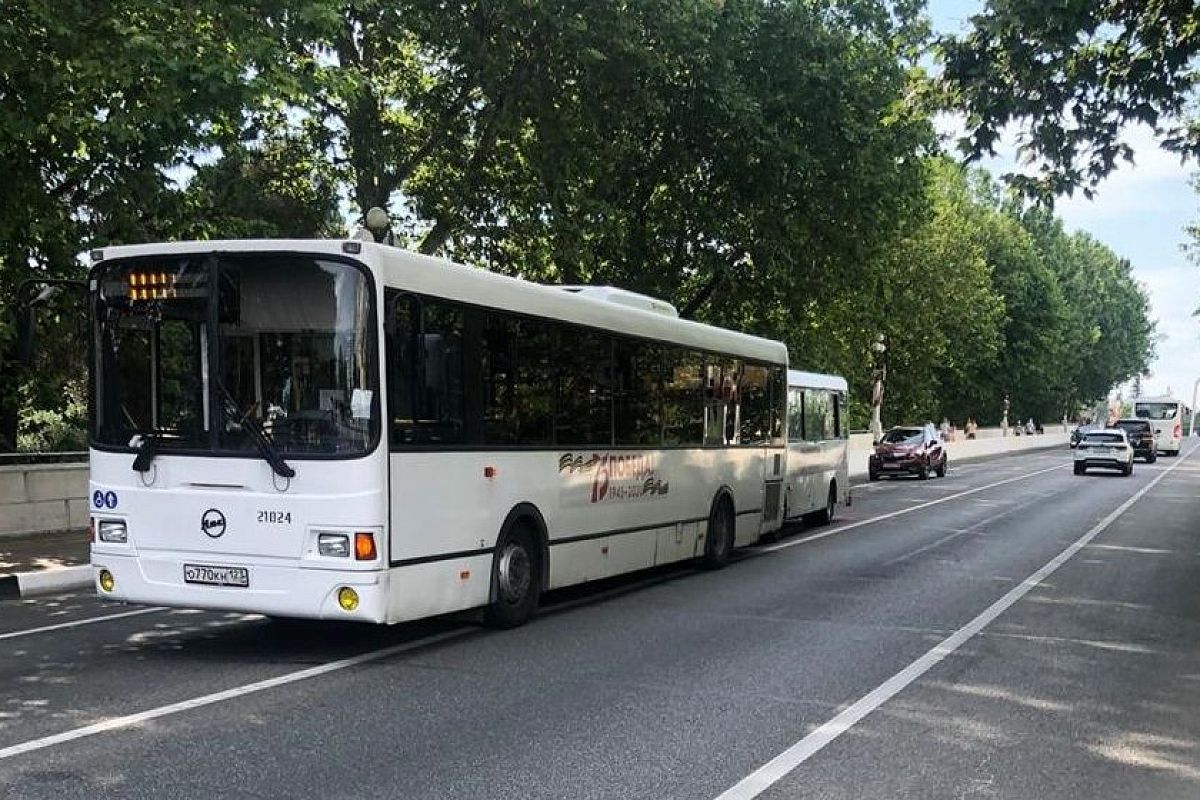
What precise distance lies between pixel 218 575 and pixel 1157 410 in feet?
238

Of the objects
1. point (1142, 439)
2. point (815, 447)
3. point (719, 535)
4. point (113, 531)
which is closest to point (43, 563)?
point (113, 531)

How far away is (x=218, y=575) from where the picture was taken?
26.4 ft

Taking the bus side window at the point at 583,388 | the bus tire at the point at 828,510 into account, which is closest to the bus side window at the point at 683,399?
the bus side window at the point at 583,388

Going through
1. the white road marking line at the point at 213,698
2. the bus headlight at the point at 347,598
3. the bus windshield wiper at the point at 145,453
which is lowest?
the white road marking line at the point at 213,698

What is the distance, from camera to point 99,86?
13055 millimetres

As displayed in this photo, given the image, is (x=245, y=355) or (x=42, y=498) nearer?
(x=245, y=355)

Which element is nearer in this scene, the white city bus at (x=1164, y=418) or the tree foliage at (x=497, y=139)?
the tree foliage at (x=497, y=139)

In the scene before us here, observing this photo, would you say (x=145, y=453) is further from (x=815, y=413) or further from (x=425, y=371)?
(x=815, y=413)

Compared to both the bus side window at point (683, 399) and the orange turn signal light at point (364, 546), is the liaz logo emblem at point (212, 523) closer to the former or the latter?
the orange turn signal light at point (364, 546)

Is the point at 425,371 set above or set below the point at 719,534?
above

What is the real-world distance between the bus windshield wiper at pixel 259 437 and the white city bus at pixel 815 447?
10967 mm

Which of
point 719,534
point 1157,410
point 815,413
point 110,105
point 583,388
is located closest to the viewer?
point 583,388

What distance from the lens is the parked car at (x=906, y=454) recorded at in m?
38.3

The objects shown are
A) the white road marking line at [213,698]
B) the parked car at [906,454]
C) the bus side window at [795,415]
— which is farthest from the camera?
the parked car at [906,454]
